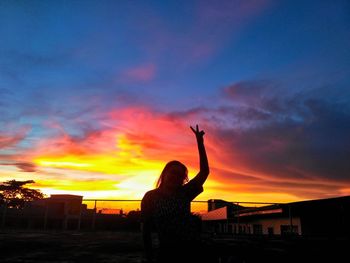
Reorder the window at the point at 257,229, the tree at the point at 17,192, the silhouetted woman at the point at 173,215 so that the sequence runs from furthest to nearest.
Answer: the tree at the point at 17,192
the window at the point at 257,229
the silhouetted woman at the point at 173,215

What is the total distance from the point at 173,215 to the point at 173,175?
1.44 feet

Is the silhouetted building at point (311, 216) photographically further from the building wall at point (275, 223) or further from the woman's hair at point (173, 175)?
the woman's hair at point (173, 175)

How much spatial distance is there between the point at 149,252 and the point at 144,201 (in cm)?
50

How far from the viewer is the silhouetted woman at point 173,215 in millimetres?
2701

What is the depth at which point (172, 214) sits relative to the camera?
285 cm

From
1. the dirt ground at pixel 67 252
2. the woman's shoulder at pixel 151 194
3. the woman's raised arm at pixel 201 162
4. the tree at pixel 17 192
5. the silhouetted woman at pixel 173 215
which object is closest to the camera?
the silhouetted woman at pixel 173 215

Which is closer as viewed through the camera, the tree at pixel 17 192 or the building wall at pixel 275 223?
the building wall at pixel 275 223

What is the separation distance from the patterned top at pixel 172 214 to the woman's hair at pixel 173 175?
0.07m

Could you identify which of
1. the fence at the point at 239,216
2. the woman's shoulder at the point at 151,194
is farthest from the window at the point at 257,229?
the woman's shoulder at the point at 151,194

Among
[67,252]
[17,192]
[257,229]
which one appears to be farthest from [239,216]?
[17,192]

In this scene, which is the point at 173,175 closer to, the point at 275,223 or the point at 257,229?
the point at 275,223

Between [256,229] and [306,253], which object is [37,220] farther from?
[306,253]

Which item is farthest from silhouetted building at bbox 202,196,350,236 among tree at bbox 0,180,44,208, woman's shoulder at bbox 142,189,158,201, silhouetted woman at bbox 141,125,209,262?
tree at bbox 0,180,44,208

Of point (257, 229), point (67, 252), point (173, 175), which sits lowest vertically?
point (257, 229)
